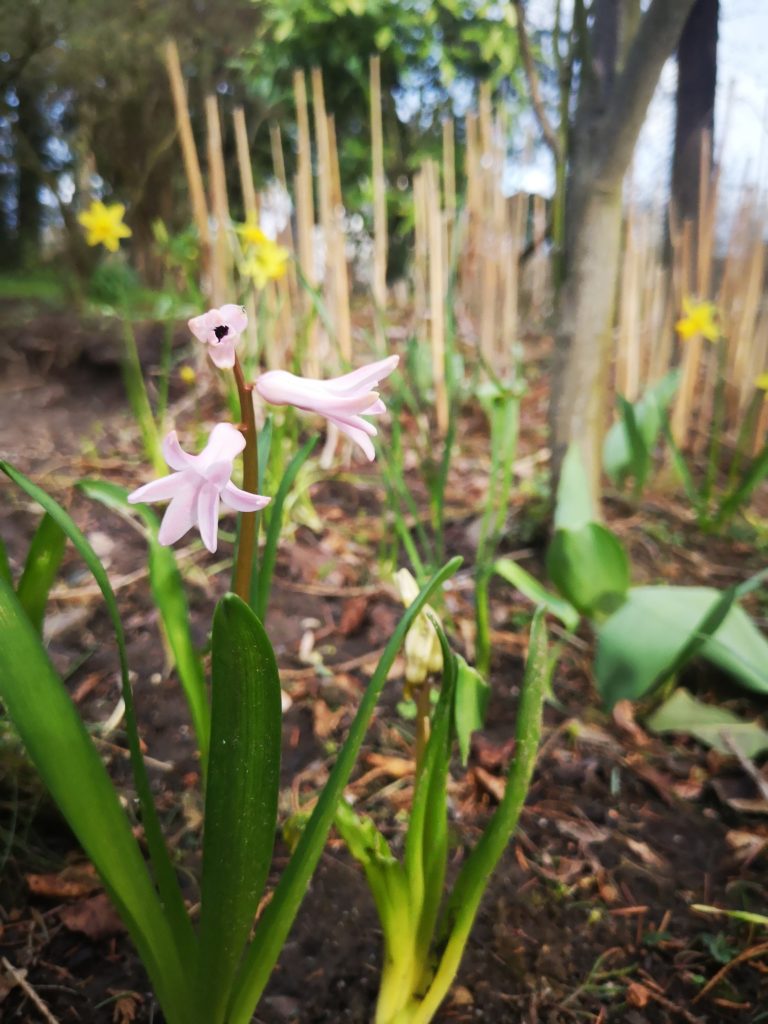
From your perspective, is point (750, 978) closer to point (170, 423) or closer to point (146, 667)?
point (146, 667)

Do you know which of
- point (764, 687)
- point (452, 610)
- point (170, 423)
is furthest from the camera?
point (170, 423)

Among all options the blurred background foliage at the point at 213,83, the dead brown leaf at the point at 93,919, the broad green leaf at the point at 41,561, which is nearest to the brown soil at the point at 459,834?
the dead brown leaf at the point at 93,919

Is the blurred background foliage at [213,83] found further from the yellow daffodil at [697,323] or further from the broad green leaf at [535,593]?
the broad green leaf at [535,593]

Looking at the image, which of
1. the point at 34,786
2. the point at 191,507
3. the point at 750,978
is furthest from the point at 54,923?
the point at 750,978

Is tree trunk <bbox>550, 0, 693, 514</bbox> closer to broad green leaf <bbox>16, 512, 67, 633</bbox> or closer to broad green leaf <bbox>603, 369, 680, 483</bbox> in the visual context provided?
broad green leaf <bbox>603, 369, 680, 483</bbox>

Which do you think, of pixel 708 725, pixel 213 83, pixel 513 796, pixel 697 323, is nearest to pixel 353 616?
pixel 708 725
